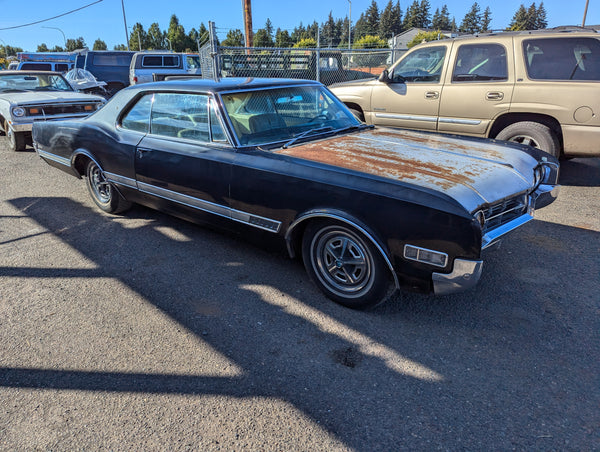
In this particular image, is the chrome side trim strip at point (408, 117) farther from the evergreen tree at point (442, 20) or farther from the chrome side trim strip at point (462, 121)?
the evergreen tree at point (442, 20)

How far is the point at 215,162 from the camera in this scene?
346 centimetres

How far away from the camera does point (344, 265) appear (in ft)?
9.80

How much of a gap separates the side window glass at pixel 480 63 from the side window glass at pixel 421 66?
0.90ft

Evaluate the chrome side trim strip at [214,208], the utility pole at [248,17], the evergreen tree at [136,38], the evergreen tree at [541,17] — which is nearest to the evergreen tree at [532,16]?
the evergreen tree at [541,17]

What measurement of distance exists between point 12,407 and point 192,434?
3.31ft

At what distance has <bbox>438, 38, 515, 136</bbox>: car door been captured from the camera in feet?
19.0

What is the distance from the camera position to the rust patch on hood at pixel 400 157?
2795 mm

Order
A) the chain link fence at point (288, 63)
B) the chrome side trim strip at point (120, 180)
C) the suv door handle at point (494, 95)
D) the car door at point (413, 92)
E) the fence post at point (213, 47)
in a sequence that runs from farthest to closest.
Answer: the chain link fence at point (288, 63)
the fence post at point (213, 47)
the car door at point (413, 92)
the suv door handle at point (494, 95)
the chrome side trim strip at point (120, 180)

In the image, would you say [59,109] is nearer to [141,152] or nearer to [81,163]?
[81,163]

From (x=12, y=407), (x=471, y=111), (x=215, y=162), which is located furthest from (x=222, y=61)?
(x=12, y=407)

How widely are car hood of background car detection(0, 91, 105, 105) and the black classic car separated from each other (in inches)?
170

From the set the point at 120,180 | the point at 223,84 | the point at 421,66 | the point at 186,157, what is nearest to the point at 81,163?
the point at 120,180

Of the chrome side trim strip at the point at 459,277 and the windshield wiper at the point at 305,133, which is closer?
the chrome side trim strip at the point at 459,277

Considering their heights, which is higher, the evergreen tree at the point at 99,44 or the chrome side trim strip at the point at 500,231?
the evergreen tree at the point at 99,44
